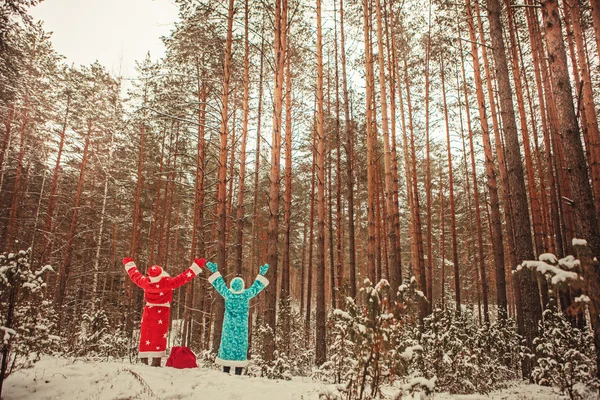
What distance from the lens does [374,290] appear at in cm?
362

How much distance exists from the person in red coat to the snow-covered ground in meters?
0.71

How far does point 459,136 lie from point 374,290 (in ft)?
50.2

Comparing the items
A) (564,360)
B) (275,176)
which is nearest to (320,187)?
(275,176)

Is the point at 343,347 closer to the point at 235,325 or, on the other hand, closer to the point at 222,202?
the point at 235,325

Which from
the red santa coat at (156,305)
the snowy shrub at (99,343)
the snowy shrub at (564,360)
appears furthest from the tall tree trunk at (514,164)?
the snowy shrub at (99,343)

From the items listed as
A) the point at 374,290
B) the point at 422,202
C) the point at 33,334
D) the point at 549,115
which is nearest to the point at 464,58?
the point at 549,115

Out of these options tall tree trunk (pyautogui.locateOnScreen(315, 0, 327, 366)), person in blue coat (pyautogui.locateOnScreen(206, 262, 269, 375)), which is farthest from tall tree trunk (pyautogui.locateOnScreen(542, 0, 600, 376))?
tall tree trunk (pyautogui.locateOnScreen(315, 0, 327, 366))

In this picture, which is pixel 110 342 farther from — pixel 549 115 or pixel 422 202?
pixel 422 202

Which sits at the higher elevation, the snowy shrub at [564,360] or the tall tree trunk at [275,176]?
the tall tree trunk at [275,176]

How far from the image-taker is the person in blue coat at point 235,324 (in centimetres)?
611

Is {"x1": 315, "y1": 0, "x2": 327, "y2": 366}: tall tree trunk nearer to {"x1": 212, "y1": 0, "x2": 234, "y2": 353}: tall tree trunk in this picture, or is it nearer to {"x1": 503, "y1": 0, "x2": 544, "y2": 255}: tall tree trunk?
{"x1": 212, "y1": 0, "x2": 234, "y2": 353}: tall tree trunk

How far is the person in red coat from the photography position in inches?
244

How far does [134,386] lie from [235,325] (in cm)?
206

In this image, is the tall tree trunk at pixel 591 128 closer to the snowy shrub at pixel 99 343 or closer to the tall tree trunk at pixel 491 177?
the tall tree trunk at pixel 491 177
